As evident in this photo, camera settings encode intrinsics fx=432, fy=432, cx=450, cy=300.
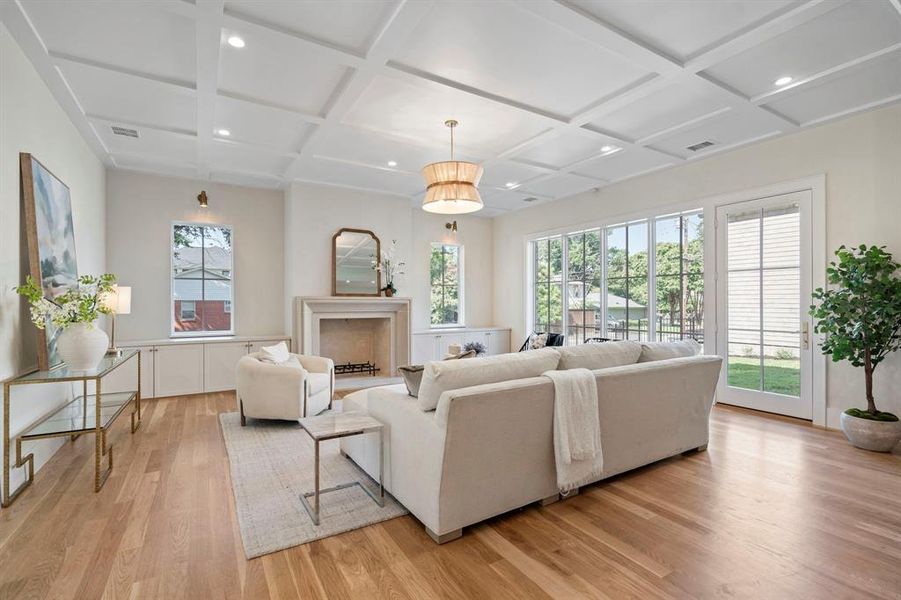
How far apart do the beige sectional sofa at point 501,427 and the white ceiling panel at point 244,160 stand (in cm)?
327

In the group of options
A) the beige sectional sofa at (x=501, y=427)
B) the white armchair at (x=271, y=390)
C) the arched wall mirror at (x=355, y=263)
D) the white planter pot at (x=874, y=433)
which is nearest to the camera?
the beige sectional sofa at (x=501, y=427)

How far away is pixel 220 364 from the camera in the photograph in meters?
5.79

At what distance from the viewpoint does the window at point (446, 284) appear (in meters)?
7.95

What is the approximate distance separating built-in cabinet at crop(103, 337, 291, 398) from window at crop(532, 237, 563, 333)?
4479 mm

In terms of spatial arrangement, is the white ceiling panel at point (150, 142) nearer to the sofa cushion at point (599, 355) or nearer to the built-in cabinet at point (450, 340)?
the built-in cabinet at point (450, 340)

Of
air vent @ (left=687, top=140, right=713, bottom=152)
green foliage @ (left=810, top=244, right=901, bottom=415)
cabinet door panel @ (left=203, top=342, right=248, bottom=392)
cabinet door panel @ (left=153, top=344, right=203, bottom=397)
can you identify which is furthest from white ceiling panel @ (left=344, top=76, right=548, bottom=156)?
cabinet door panel @ (left=153, top=344, right=203, bottom=397)

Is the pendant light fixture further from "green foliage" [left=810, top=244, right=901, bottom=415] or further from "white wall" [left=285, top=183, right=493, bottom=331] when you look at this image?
"green foliage" [left=810, top=244, right=901, bottom=415]

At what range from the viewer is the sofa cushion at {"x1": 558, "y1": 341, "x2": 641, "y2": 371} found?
2.94m

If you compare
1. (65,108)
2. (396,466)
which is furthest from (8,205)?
(396,466)

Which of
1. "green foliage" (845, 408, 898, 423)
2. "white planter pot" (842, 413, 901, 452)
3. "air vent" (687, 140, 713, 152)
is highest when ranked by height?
"air vent" (687, 140, 713, 152)

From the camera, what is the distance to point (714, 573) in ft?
6.54

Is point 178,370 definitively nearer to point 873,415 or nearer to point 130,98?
point 130,98

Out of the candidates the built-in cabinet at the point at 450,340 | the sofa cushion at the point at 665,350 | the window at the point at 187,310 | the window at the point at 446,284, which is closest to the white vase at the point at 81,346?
the window at the point at 187,310

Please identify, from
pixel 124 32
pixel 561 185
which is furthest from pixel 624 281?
pixel 124 32
